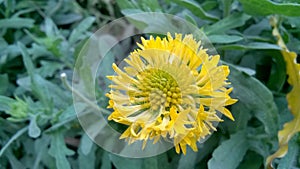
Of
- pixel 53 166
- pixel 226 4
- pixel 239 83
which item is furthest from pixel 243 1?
pixel 53 166

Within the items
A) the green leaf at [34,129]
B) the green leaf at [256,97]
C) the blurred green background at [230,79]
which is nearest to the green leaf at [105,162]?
the blurred green background at [230,79]

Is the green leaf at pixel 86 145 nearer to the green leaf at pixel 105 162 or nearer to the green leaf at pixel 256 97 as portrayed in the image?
the green leaf at pixel 105 162

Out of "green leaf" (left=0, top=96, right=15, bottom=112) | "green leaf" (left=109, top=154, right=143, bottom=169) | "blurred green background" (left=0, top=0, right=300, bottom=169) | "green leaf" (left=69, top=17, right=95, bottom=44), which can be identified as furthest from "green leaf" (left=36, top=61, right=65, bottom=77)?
"green leaf" (left=109, top=154, right=143, bottom=169)

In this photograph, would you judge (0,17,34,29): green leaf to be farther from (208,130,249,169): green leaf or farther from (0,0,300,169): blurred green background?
(208,130,249,169): green leaf

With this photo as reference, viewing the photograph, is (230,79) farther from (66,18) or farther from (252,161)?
(66,18)

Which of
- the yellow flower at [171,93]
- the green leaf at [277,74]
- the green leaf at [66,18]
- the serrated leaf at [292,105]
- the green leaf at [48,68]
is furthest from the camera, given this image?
the green leaf at [66,18]

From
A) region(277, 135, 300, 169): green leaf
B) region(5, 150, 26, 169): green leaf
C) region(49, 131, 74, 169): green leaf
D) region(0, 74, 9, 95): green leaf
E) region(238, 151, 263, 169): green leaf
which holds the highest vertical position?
region(0, 74, 9, 95): green leaf

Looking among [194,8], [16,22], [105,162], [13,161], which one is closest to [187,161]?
[105,162]
